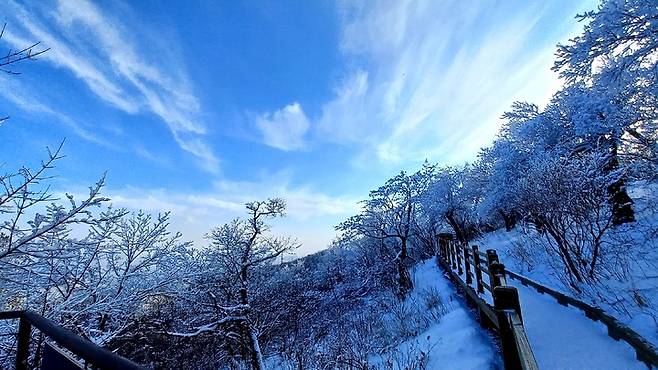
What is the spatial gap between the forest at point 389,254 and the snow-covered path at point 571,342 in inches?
25.4

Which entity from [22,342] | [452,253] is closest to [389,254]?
[452,253]

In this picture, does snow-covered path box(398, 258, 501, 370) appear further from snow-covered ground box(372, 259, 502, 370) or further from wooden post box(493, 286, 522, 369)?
wooden post box(493, 286, 522, 369)

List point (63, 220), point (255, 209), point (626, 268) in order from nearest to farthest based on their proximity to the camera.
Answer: point (63, 220) → point (626, 268) → point (255, 209)

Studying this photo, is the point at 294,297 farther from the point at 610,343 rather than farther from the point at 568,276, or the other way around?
the point at 610,343

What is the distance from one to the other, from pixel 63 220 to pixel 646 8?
40.5ft

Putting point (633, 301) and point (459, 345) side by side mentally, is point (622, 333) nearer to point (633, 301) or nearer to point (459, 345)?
point (633, 301)

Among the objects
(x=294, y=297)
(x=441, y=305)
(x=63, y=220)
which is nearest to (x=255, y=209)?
(x=294, y=297)

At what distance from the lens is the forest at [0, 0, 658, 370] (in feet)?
20.9

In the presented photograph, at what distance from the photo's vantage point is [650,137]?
1162cm

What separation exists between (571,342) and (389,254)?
16553 millimetres

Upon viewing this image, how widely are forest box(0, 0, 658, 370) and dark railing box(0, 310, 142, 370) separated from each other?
5.96 ft

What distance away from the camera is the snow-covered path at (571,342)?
12.6ft

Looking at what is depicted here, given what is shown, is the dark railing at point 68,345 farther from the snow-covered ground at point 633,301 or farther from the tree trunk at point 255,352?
the tree trunk at point 255,352

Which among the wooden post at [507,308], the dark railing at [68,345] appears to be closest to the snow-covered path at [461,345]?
the wooden post at [507,308]
